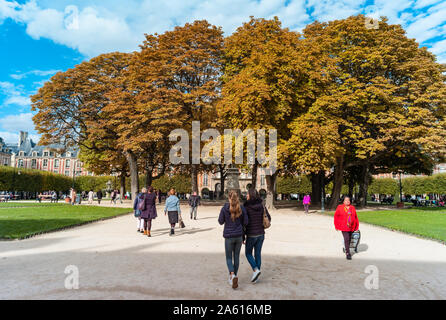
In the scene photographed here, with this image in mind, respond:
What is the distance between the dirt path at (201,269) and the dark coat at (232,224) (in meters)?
1.03

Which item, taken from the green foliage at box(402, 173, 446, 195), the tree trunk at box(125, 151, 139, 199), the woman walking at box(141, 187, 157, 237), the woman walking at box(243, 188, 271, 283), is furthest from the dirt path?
the green foliage at box(402, 173, 446, 195)

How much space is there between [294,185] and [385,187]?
60.9ft

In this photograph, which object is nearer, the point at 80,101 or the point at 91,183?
the point at 80,101

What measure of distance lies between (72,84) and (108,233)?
2407 cm

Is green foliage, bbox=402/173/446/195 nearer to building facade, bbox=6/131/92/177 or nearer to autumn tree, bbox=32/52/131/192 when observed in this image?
autumn tree, bbox=32/52/131/192

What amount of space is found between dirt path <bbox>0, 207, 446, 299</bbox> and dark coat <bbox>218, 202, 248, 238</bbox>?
1028mm

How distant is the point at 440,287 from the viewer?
6461mm

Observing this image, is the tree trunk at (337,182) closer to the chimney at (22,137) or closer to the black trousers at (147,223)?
the black trousers at (147,223)

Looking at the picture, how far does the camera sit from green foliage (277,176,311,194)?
234 ft

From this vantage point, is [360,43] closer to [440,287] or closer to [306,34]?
[306,34]

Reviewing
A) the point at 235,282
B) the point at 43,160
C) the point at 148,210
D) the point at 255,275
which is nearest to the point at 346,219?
the point at 255,275

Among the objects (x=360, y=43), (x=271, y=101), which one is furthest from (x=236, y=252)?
(x=360, y=43)

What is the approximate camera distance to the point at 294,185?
72.5 m

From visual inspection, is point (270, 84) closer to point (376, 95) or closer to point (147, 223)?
point (376, 95)
